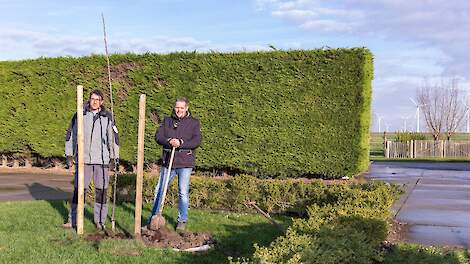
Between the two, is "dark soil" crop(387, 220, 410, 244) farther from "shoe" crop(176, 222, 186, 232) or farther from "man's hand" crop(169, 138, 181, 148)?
"man's hand" crop(169, 138, 181, 148)

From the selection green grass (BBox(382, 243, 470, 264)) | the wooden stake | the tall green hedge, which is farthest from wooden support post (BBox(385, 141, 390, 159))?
the wooden stake

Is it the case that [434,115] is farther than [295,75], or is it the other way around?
[434,115]

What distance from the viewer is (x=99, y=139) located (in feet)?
23.2

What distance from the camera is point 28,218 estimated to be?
25.0ft

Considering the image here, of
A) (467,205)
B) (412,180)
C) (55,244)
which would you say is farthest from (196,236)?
(412,180)

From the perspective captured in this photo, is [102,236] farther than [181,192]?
No

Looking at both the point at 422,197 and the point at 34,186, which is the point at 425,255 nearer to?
the point at 422,197

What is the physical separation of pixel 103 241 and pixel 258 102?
880cm

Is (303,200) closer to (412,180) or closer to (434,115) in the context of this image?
(412,180)

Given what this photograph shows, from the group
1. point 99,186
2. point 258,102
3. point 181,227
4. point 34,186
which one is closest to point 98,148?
point 99,186

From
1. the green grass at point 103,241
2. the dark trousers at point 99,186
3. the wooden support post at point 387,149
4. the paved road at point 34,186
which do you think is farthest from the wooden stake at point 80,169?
the wooden support post at point 387,149

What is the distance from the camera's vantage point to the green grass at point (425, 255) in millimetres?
5438

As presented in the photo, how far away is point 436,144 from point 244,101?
660 inches

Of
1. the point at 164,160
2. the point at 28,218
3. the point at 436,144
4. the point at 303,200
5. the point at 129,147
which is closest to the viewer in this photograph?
the point at 164,160
